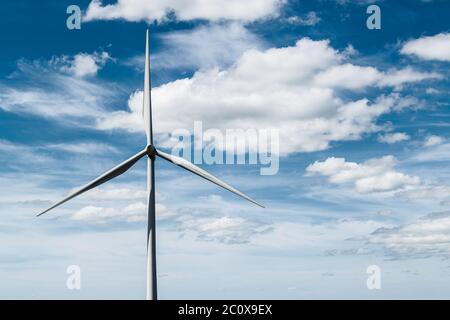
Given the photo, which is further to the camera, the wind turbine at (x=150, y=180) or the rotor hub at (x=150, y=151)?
the rotor hub at (x=150, y=151)

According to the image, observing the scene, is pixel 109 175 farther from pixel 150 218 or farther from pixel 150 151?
pixel 150 218

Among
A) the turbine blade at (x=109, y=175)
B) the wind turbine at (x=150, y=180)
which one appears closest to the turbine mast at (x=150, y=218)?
the wind turbine at (x=150, y=180)

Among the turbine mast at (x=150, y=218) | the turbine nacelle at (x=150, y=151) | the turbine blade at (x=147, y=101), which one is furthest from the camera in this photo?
the turbine blade at (x=147, y=101)

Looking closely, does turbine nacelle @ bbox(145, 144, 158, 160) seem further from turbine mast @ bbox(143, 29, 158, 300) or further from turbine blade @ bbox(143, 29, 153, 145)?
turbine blade @ bbox(143, 29, 153, 145)

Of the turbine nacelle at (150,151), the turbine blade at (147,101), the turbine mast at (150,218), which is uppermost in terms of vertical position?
the turbine blade at (147,101)

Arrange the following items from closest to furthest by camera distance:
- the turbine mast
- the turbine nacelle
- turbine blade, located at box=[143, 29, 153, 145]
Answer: the turbine mast
the turbine nacelle
turbine blade, located at box=[143, 29, 153, 145]

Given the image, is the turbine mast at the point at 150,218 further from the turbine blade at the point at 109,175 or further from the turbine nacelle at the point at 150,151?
the turbine blade at the point at 109,175

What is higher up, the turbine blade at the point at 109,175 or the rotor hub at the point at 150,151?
the rotor hub at the point at 150,151

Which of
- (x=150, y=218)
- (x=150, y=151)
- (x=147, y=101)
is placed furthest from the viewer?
(x=147, y=101)

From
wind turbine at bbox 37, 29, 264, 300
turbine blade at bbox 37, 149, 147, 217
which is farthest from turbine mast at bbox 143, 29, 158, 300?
turbine blade at bbox 37, 149, 147, 217

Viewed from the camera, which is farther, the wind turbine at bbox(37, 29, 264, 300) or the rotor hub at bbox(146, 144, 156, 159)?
the rotor hub at bbox(146, 144, 156, 159)

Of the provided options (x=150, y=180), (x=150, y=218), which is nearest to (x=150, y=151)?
(x=150, y=180)

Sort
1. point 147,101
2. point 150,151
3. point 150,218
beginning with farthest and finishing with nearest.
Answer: point 147,101, point 150,151, point 150,218
